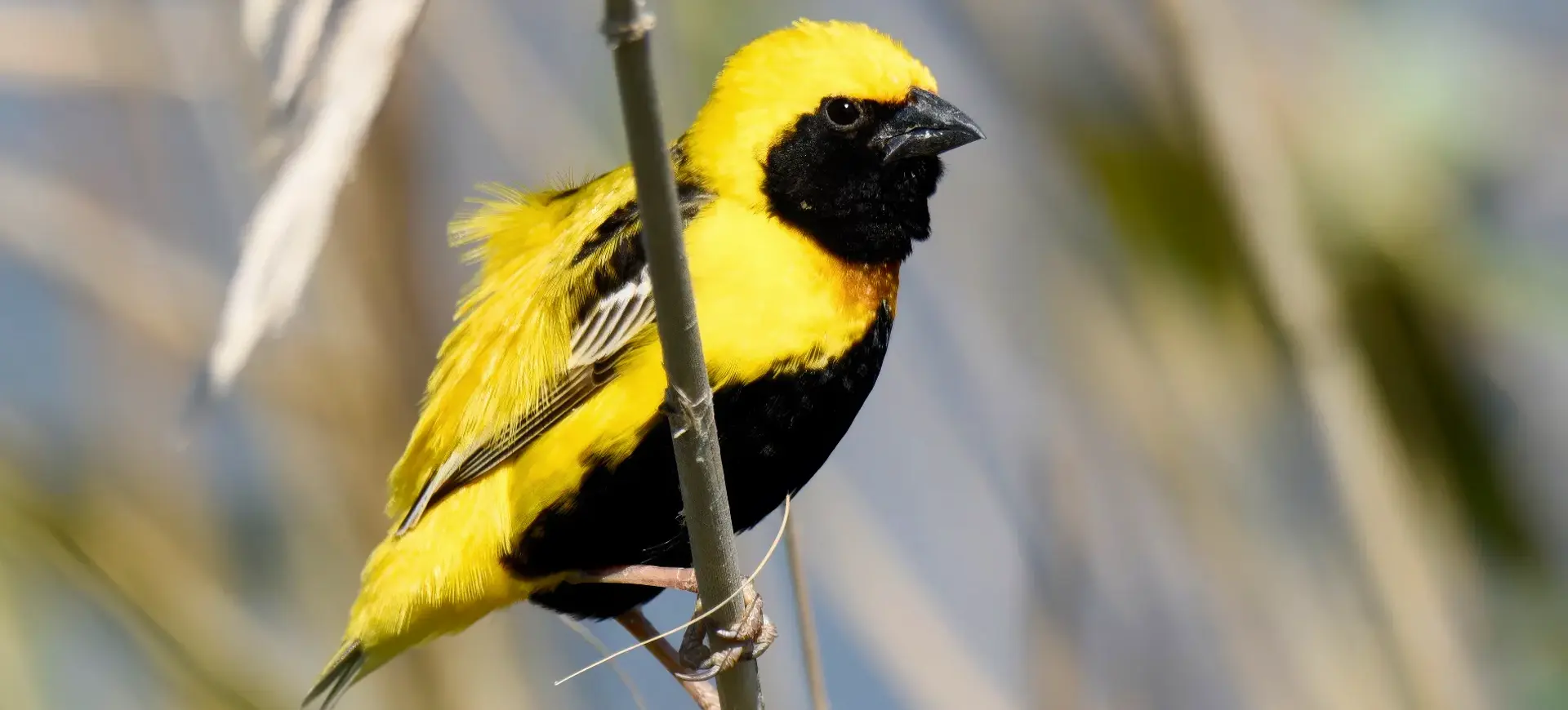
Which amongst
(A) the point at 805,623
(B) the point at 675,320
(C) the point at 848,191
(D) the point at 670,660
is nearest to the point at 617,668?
(D) the point at 670,660

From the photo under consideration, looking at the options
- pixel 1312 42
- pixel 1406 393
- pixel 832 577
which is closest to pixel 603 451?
pixel 832 577

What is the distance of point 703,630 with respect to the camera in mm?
2568

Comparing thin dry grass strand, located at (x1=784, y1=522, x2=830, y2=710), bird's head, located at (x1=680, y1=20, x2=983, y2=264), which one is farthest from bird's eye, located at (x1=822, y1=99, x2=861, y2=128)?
thin dry grass strand, located at (x1=784, y1=522, x2=830, y2=710)

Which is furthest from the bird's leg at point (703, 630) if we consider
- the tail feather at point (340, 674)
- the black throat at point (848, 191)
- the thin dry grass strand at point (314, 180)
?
the thin dry grass strand at point (314, 180)

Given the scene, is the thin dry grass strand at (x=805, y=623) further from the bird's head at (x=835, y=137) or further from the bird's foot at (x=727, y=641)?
the bird's head at (x=835, y=137)

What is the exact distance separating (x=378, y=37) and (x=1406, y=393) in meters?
2.27

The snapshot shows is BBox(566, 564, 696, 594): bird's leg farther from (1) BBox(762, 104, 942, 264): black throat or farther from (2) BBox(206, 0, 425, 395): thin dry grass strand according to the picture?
(2) BBox(206, 0, 425, 395): thin dry grass strand

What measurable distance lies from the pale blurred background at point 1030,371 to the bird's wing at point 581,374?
511mm

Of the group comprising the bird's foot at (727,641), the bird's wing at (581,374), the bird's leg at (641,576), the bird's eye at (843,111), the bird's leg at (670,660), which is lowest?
the bird's leg at (670,660)

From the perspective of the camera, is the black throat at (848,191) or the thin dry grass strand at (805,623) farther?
the black throat at (848,191)

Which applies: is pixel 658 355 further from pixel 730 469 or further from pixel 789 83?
pixel 789 83

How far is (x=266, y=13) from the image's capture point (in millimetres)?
1474

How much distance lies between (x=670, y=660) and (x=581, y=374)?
69 centimetres

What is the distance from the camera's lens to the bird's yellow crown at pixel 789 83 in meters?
2.80
